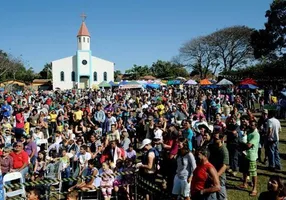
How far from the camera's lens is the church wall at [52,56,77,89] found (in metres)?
63.0

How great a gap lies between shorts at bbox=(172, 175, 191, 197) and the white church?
190 ft

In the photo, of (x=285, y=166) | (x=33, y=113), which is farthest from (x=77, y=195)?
(x=33, y=113)

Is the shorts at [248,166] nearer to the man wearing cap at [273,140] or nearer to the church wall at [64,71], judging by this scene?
the man wearing cap at [273,140]

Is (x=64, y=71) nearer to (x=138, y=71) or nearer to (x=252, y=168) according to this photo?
(x=138, y=71)

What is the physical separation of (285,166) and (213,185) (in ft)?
16.8

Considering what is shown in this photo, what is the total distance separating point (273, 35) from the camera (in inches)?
1503

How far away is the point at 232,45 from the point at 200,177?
5846 centimetres

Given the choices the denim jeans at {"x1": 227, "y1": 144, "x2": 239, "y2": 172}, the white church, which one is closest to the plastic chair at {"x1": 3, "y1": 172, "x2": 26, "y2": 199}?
the denim jeans at {"x1": 227, "y1": 144, "x2": 239, "y2": 172}

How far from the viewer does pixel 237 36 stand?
59.2 m

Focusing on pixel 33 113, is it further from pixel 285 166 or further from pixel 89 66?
pixel 89 66

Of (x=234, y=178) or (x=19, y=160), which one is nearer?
(x=19, y=160)

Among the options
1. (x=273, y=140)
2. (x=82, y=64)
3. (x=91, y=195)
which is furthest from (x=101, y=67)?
(x=91, y=195)

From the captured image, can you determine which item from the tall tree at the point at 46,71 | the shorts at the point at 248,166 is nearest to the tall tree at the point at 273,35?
the shorts at the point at 248,166

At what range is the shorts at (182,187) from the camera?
5.82 metres
